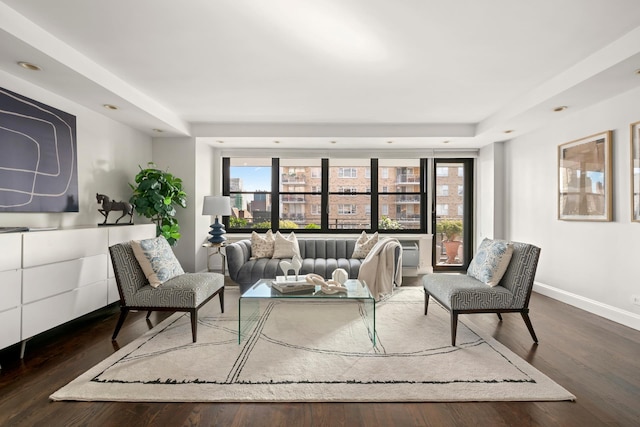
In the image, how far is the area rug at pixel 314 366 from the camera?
6.79 ft

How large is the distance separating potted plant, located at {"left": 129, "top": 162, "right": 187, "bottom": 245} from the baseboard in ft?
16.9

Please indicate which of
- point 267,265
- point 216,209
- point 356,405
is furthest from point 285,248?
point 356,405

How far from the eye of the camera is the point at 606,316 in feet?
11.8

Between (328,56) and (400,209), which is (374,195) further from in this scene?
(328,56)

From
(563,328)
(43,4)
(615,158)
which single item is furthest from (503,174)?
(43,4)

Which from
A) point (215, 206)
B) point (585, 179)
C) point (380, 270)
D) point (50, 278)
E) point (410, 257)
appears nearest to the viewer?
point (50, 278)

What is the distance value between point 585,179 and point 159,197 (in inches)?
207

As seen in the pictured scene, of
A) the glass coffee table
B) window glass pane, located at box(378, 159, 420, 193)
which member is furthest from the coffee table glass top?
window glass pane, located at box(378, 159, 420, 193)

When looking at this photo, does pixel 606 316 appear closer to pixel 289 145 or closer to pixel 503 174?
pixel 503 174

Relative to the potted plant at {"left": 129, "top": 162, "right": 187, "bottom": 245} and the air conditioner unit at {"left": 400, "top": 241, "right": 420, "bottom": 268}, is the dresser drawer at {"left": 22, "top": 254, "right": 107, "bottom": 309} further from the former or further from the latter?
the air conditioner unit at {"left": 400, "top": 241, "right": 420, "bottom": 268}

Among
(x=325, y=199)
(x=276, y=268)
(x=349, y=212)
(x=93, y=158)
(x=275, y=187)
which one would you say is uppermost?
(x=93, y=158)

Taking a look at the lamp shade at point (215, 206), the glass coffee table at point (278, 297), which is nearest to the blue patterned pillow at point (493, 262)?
the glass coffee table at point (278, 297)

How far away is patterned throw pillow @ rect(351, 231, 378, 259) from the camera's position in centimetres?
512

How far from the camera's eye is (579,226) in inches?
162
